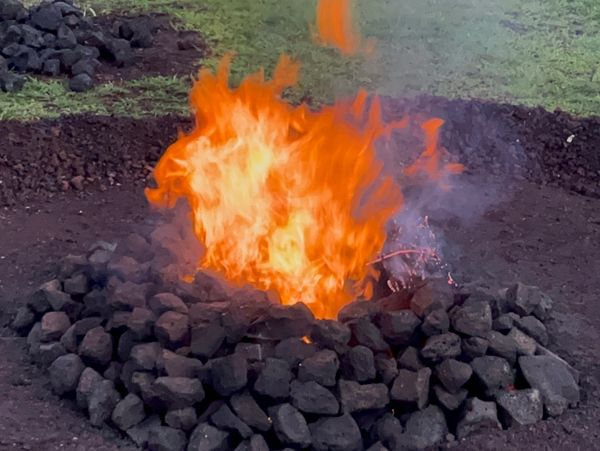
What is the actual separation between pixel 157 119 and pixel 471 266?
9.28 ft

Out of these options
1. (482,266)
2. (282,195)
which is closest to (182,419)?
(282,195)

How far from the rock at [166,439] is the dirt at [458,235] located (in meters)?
0.17

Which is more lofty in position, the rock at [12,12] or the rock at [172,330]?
the rock at [12,12]

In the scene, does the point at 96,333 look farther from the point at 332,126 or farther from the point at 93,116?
the point at 93,116

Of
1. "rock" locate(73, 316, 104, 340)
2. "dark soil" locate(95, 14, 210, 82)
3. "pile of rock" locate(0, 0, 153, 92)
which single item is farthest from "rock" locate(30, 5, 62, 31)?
"rock" locate(73, 316, 104, 340)

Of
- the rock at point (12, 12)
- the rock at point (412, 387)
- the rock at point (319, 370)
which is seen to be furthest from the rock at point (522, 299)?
the rock at point (12, 12)

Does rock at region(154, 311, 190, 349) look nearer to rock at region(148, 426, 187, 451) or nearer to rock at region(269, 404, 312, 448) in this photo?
rock at region(148, 426, 187, 451)

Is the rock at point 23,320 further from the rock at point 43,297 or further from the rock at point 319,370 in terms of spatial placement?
the rock at point 319,370

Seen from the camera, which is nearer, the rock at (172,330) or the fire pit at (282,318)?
the fire pit at (282,318)

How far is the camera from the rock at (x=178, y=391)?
391 cm

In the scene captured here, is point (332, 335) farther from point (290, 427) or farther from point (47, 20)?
point (47, 20)

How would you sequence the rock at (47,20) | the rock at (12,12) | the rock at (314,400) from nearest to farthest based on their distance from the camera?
the rock at (314,400) → the rock at (47,20) → the rock at (12,12)

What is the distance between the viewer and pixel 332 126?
5004mm

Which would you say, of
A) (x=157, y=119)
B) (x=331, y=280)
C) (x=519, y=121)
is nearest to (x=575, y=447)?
(x=331, y=280)
